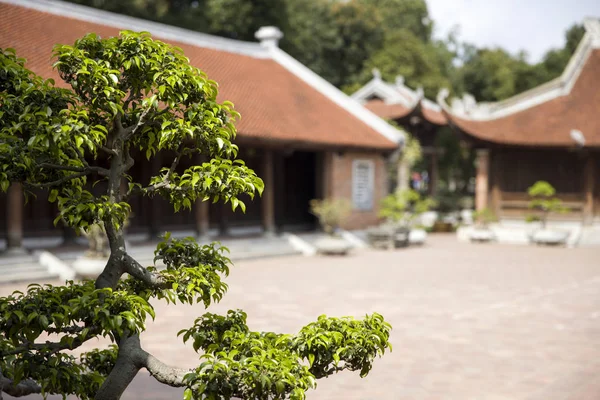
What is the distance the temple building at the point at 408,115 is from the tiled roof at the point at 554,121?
126 inches

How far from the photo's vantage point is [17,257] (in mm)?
12219

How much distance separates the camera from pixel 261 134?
15.1 metres

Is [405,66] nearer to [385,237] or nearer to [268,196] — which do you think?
[385,237]

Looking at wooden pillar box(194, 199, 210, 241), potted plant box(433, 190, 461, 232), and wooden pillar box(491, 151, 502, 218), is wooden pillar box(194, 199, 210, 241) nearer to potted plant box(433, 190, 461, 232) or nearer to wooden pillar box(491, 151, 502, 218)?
wooden pillar box(491, 151, 502, 218)

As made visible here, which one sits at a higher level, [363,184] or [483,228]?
[363,184]

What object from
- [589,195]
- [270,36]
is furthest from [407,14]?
[270,36]

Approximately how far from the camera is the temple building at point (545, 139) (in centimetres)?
2145

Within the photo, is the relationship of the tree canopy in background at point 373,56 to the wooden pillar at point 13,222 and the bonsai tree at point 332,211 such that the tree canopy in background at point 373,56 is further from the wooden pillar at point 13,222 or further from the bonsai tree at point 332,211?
the wooden pillar at point 13,222

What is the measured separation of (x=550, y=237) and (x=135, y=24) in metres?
13.7

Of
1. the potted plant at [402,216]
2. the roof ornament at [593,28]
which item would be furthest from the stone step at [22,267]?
the roof ornament at [593,28]

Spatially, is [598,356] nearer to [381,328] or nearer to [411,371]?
[411,371]

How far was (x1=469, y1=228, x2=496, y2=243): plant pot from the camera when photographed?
845 inches

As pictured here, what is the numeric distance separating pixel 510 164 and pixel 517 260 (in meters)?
7.04

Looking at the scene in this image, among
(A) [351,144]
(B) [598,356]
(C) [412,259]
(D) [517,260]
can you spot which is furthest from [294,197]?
(B) [598,356]
